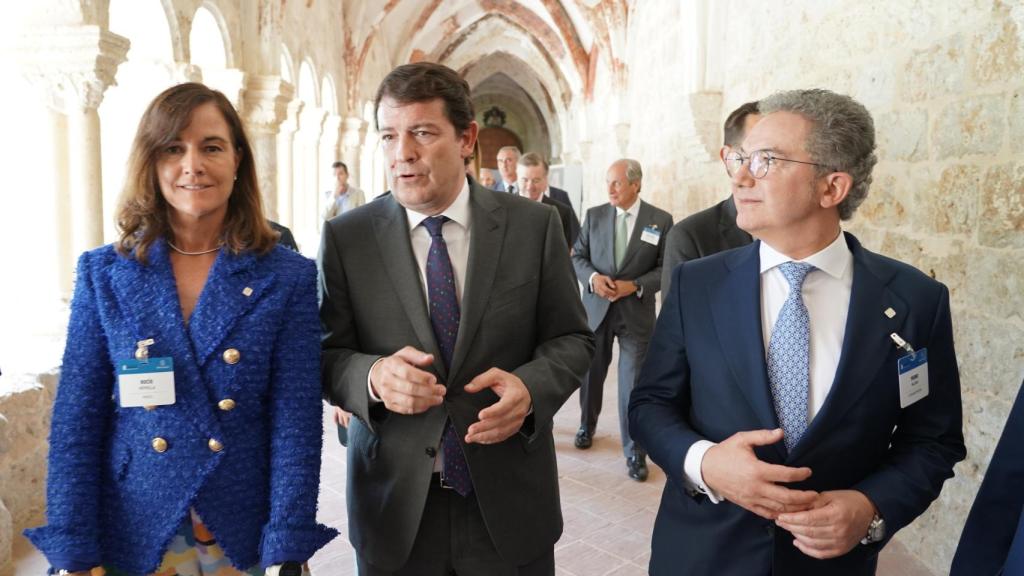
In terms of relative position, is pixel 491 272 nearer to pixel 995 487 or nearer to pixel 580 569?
pixel 995 487

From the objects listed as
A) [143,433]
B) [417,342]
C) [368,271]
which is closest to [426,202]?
[368,271]

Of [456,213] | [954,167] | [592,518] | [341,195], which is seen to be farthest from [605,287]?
[341,195]

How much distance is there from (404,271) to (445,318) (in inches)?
6.5

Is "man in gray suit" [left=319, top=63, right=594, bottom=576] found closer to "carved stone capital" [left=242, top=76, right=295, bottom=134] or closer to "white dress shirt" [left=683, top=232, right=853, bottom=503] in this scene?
"white dress shirt" [left=683, top=232, right=853, bottom=503]

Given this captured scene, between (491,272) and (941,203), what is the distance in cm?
240

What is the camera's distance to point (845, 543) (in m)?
1.41

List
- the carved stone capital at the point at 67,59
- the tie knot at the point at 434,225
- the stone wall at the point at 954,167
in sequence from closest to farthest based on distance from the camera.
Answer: the tie knot at the point at 434,225
the stone wall at the point at 954,167
the carved stone capital at the point at 67,59

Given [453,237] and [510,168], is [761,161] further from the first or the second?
[510,168]

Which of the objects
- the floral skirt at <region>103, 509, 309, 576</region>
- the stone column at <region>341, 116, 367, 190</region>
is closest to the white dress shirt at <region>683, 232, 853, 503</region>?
the floral skirt at <region>103, 509, 309, 576</region>

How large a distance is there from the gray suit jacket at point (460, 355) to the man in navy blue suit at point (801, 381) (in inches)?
12.9

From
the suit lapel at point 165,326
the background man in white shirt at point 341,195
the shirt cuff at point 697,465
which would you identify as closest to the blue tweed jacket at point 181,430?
the suit lapel at point 165,326

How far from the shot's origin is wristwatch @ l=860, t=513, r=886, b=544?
57.4 inches

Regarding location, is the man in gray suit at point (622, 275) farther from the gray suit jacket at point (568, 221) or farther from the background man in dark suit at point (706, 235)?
the background man in dark suit at point (706, 235)

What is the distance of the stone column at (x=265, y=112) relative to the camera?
8219 mm
